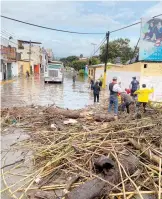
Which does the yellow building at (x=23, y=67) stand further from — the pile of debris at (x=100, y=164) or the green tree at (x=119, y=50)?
the pile of debris at (x=100, y=164)

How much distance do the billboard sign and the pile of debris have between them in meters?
10.5

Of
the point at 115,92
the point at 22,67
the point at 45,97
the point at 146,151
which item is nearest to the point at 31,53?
the point at 22,67

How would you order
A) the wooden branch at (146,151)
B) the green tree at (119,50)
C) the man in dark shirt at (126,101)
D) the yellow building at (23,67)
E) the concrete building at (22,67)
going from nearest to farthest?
the wooden branch at (146,151), the man in dark shirt at (126,101), the concrete building at (22,67), the yellow building at (23,67), the green tree at (119,50)

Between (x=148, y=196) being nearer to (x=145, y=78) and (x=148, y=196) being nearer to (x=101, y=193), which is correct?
(x=101, y=193)

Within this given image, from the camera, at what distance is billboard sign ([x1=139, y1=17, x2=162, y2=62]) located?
17.2m

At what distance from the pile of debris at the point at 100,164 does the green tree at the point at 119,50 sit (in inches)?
2255

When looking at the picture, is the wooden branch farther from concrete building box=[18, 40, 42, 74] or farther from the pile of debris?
concrete building box=[18, 40, 42, 74]

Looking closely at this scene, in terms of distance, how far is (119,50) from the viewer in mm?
65312

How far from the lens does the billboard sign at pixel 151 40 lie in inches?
679

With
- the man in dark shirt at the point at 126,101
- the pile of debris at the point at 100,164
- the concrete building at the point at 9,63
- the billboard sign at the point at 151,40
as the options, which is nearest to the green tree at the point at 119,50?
the concrete building at the point at 9,63

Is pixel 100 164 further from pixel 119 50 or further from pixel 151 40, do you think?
pixel 119 50

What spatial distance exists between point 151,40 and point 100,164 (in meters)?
14.3

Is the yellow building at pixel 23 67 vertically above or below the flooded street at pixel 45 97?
above

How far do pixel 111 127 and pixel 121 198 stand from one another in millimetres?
2996
